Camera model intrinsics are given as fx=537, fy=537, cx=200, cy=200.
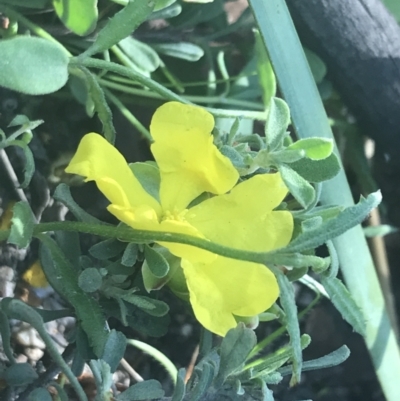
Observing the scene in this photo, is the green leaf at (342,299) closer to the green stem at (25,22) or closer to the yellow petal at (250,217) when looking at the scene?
the yellow petal at (250,217)

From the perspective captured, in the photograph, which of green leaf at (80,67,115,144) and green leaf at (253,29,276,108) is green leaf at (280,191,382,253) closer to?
green leaf at (80,67,115,144)

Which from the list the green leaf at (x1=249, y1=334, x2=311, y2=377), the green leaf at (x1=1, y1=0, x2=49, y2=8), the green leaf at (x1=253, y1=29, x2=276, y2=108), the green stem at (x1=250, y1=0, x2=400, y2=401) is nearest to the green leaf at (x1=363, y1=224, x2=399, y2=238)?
the green stem at (x1=250, y1=0, x2=400, y2=401)

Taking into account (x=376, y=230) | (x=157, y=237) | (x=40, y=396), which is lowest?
(x=376, y=230)

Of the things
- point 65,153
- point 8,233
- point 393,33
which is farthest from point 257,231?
point 393,33

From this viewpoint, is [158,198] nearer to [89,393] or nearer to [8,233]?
[8,233]

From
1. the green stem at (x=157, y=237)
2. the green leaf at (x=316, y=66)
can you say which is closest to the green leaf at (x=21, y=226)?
the green stem at (x=157, y=237)

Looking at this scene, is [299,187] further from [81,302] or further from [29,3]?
[29,3]

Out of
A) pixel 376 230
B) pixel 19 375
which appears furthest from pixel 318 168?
pixel 376 230
